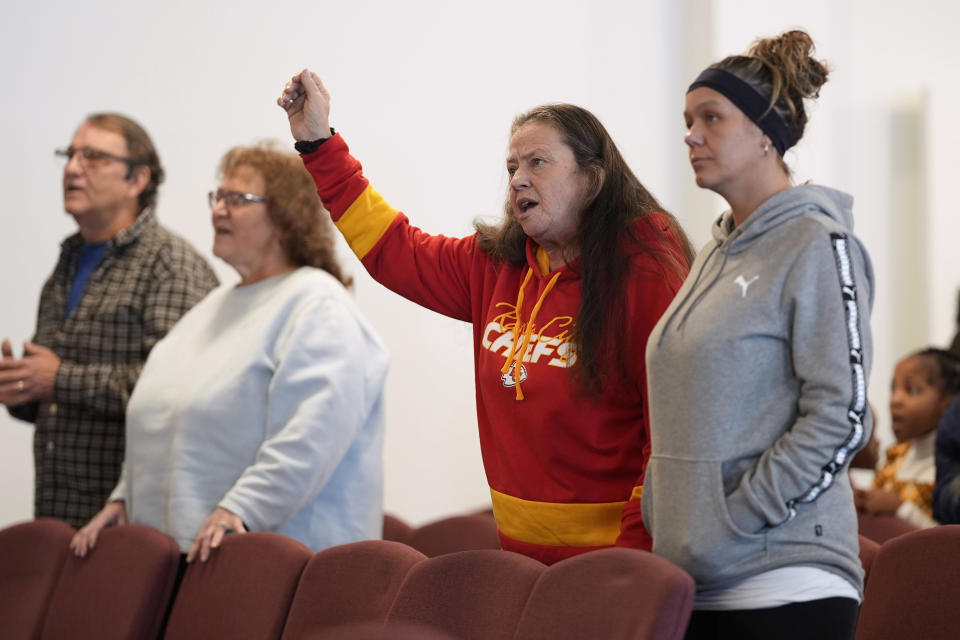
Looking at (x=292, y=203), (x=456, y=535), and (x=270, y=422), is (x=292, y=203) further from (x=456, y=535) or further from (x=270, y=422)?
(x=456, y=535)

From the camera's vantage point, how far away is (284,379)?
2527 mm

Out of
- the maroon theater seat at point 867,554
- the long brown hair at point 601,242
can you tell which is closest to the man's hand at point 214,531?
the long brown hair at point 601,242

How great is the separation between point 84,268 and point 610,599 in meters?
2.12

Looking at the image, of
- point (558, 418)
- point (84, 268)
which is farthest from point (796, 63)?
point (84, 268)

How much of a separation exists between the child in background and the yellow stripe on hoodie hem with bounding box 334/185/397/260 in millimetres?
1902

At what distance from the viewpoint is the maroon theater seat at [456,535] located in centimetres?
284

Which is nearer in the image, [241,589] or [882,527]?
[241,589]

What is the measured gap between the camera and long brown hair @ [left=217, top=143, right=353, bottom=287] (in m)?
2.75

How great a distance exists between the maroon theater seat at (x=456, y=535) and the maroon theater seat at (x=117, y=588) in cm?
71

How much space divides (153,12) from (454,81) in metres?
1.24

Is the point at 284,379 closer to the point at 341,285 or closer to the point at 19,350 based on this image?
the point at 341,285

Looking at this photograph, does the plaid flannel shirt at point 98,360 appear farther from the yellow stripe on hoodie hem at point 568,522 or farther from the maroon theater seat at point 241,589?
the yellow stripe on hoodie hem at point 568,522

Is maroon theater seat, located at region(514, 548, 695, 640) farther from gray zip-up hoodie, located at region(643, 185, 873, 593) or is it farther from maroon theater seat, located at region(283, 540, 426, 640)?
maroon theater seat, located at region(283, 540, 426, 640)

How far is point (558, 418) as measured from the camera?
1804 mm
